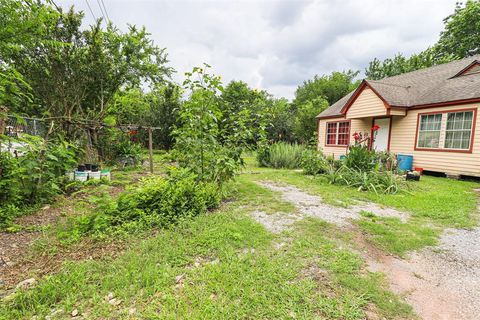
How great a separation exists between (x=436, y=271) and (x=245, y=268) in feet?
5.95

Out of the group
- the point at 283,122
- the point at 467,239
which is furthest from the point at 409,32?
the point at 467,239

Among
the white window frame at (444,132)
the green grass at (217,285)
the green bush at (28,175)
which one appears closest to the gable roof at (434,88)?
the white window frame at (444,132)

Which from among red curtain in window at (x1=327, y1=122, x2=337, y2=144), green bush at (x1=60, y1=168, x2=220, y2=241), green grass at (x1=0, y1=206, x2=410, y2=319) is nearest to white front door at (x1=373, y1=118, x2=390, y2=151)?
red curtain in window at (x1=327, y1=122, x2=337, y2=144)

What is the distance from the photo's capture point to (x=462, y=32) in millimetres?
16734

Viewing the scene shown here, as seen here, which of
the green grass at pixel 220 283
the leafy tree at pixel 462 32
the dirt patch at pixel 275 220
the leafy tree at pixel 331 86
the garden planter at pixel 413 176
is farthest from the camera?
the leafy tree at pixel 331 86

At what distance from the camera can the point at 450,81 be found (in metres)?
8.52

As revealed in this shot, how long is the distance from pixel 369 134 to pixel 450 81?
3219mm

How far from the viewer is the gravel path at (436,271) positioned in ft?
5.53

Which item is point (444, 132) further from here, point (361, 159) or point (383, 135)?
point (361, 159)

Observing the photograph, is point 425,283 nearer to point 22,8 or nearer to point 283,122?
point 22,8

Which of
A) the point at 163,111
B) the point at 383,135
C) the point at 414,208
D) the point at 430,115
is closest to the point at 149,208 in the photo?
the point at 414,208

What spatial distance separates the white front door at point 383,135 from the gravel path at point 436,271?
23.4ft

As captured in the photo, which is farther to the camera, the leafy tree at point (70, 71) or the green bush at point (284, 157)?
the green bush at point (284, 157)

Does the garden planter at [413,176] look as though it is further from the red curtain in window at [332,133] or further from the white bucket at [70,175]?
the white bucket at [70,175]
